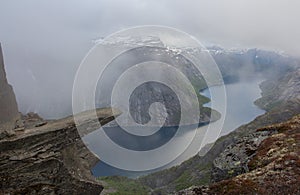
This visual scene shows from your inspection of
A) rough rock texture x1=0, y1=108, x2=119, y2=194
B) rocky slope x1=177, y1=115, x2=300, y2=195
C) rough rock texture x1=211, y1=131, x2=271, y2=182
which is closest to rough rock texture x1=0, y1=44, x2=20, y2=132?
rough rock texture x1=0, y1=108, x2=119, y2=194

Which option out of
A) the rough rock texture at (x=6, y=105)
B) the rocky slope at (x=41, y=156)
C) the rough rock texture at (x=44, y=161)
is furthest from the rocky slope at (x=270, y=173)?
the rough rock texture at (x=6, y=105)

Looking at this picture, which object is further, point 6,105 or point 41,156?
point 6,105

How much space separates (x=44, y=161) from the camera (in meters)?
27.6

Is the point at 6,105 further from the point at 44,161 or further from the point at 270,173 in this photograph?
the point at 270,173

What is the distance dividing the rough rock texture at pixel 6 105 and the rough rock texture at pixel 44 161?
1830 mm

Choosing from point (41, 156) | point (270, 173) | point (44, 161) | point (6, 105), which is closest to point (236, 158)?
point (270, 173)

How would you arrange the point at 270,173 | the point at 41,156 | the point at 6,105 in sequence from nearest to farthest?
the point at 270,173, the point at 41,156, the point at 6,105

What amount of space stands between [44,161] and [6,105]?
653cm

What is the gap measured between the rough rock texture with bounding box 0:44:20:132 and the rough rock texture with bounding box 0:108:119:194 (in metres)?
1.83

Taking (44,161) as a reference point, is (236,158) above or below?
below

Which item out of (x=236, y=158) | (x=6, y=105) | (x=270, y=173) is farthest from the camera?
(x=6, y=105)

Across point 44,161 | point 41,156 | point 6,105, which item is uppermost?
point 6,105

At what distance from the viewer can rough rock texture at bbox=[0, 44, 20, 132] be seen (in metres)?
29.2

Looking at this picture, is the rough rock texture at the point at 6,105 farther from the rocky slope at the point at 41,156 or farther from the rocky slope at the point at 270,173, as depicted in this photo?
the rocky slope at the point at 270,173
